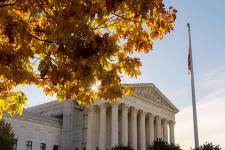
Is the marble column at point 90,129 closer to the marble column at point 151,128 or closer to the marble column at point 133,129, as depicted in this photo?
the marble column at point 133,129

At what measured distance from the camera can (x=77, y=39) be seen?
1106 centimetres

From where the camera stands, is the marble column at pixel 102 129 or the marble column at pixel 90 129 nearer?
the marble column at pixel 102 129

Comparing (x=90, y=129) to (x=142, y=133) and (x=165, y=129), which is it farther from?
(x=165, y=129)

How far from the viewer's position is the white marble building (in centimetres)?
6831

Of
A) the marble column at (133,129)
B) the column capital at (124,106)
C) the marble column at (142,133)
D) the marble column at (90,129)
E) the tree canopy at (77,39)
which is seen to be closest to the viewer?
the tree canopy at (77,39)

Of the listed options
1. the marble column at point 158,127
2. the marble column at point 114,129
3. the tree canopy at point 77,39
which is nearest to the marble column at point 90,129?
the marble column at point 114,129

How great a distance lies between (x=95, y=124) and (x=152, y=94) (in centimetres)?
1371

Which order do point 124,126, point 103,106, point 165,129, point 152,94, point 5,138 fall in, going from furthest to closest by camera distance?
point 165,129
point 152,94
point 103,106
point 124,126
point 5,138

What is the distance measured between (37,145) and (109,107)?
536 inches

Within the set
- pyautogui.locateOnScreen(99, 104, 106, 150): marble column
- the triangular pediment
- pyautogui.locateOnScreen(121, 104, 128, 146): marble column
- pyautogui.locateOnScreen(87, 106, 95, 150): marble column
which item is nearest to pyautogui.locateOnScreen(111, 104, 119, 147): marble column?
pyautogui.locateOnScreen(121, 104, 128, 146): marble column

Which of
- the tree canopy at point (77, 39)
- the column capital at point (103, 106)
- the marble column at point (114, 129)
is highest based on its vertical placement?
the column capital at point (103, 106)

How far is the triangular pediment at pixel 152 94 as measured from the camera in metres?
75.7

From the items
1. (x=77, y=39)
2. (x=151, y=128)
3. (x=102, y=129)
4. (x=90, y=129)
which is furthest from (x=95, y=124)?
(x=77, y=39)

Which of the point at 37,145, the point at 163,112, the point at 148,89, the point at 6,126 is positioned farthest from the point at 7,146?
the point at 163,112
